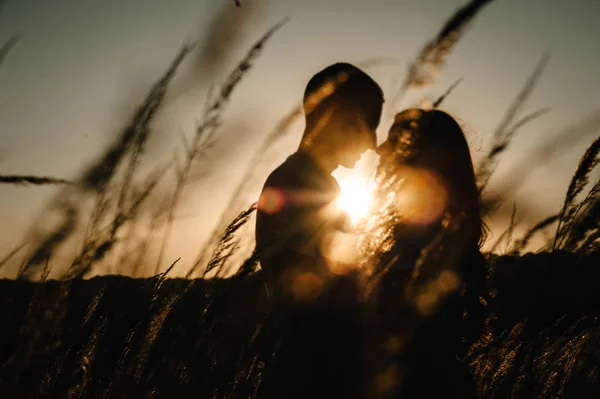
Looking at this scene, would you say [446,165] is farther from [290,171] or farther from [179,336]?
[179,336]

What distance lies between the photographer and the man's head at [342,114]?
181 centimetres

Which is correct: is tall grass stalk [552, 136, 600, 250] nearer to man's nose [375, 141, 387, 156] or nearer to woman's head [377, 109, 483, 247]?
woman's head [377, 109, 483, 247]

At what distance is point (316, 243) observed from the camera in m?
1.55

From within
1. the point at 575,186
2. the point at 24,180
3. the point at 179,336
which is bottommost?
the point at 575,186

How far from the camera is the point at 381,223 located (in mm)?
1189

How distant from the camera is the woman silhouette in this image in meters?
1.25

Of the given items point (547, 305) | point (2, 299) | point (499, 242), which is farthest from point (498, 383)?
point (2, 299)

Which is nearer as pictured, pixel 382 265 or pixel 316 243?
pixel 382 265

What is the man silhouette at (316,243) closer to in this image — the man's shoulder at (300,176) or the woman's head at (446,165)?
the man's shoulder at (300,176)

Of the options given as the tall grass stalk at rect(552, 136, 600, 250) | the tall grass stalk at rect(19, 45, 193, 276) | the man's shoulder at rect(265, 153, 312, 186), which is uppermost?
the tall grass stalk at rect(19, 45, 193, 276)

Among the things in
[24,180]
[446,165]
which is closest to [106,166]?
[24,180]

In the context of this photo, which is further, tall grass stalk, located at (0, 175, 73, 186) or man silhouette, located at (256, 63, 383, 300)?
man silhouette, located at (256, 63, 383, 300)

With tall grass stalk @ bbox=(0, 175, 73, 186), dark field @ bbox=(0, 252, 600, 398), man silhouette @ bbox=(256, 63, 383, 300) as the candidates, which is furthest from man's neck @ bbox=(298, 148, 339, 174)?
tall grass stalk @ bbox=(0, 175, 73, 186)

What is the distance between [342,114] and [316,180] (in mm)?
329
